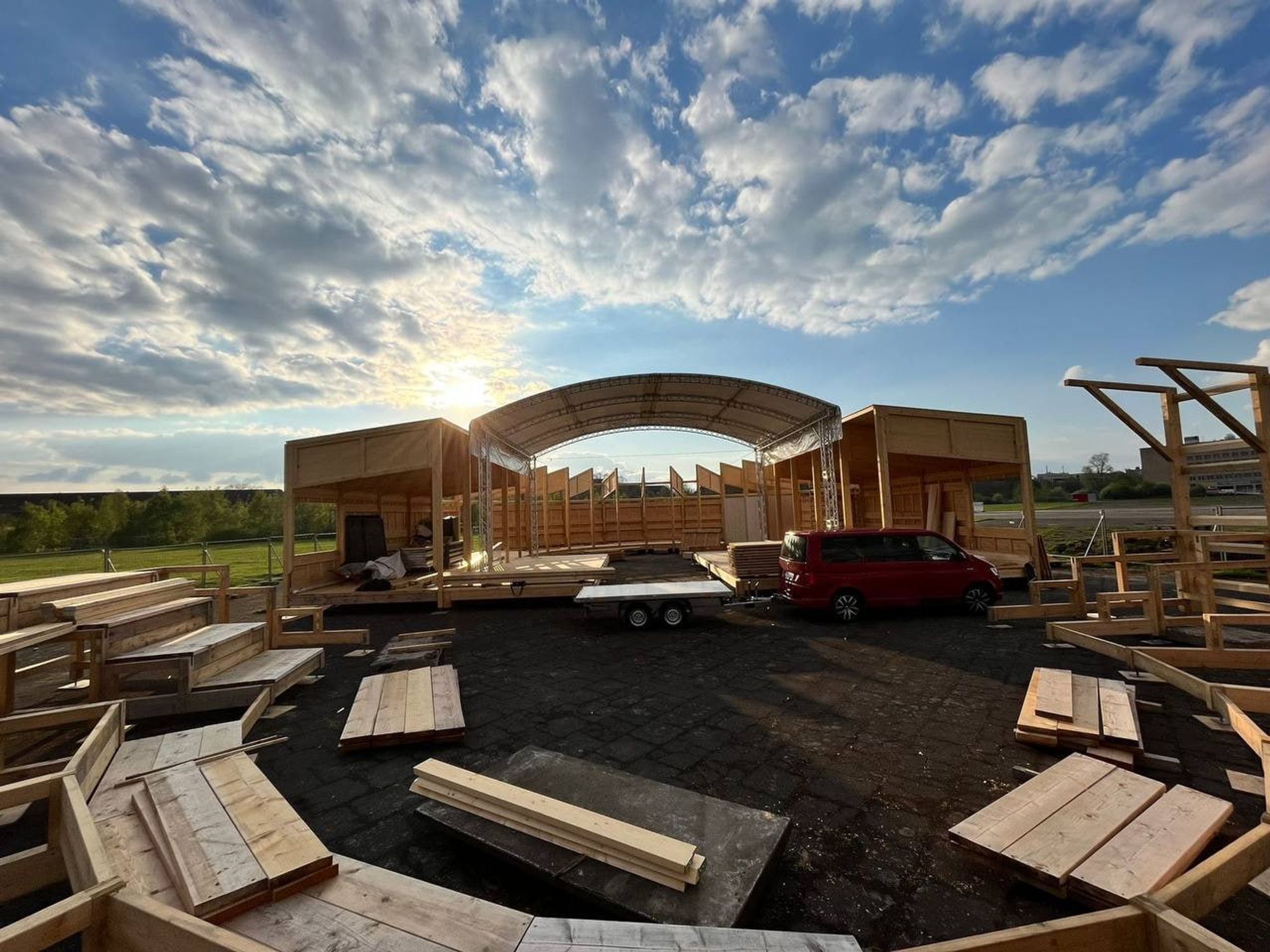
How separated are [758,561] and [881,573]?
307cm

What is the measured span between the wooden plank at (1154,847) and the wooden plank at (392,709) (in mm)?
4924

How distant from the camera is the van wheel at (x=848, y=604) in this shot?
9.53m

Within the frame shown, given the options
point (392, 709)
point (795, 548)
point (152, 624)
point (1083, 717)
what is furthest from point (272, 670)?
point (795, 548)

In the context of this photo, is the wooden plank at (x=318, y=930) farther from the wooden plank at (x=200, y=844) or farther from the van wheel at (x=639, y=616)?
the van wheel at (x=639, y=616)

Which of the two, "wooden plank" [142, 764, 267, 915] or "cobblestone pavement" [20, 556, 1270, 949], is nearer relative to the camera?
"wooden plank" [142, 764, 267, 915]

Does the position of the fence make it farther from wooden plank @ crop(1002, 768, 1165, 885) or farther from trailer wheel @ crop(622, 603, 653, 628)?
wooden plank @ crop(1002, 768, 1165, 885)

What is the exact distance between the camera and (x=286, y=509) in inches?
475

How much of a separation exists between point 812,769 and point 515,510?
66.0 feet

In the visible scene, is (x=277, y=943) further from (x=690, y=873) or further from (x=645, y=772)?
(x=645, y=772)

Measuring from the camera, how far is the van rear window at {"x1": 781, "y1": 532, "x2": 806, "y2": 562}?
9781 millimetres

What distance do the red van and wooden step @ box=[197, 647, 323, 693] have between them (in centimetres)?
786

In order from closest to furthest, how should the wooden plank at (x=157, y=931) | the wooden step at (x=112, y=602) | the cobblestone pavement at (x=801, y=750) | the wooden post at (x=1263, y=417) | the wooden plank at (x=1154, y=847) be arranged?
1. the wooden plank at (x=157, y=931)
2. the wooden plank at (x=1154, y=847)
3. the cobblestone pavement at (x=801, y=750)
4. the wooden step at (x=112, y=602)
5. the wooden post at (x=1263, y=417)

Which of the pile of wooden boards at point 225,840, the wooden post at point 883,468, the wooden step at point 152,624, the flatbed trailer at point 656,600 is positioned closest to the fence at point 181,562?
the wooden step at point 152,624

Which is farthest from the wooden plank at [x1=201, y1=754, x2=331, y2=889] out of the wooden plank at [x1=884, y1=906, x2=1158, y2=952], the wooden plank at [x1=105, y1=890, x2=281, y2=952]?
the wooden plank at [x1=884, y1=906, x2=1158, y2=952]
